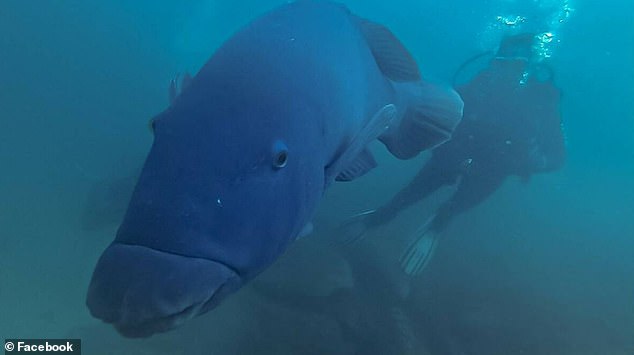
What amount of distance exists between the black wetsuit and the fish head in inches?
198

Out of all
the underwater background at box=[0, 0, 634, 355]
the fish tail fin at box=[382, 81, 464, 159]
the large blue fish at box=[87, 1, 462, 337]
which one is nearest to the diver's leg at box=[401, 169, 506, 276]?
the underwater background at box=[0, 0, 634, 355]

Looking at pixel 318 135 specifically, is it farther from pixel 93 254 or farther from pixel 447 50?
pixel 447 50

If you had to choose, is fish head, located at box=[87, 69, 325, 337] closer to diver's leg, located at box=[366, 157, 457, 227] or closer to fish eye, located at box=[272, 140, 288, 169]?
fish eye, located at box=[272, 140, 288, 169]

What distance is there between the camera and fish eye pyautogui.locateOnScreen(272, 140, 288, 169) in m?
1.10

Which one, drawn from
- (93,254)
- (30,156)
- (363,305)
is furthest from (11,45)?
(363,305)

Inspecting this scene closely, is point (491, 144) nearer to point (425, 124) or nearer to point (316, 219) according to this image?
point (316, 219)

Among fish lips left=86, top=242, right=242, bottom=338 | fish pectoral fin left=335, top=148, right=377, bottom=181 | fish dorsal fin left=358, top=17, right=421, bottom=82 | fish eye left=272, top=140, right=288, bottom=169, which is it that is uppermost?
fish dorsal fin left=358, top=17, right=421, bottom=82

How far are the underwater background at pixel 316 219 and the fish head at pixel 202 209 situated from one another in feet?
5.93

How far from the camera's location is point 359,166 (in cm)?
197

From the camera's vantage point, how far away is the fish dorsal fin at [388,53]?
2018 mm

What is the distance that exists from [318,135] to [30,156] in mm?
6847

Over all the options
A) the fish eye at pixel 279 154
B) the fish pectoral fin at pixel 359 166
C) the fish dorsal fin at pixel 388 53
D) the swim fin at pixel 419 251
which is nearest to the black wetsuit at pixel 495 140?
the swim fin at pixel 419 251

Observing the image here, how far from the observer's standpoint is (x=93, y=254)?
6020mm

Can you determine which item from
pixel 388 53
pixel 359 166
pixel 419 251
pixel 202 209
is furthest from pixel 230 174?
pixel 419 251
